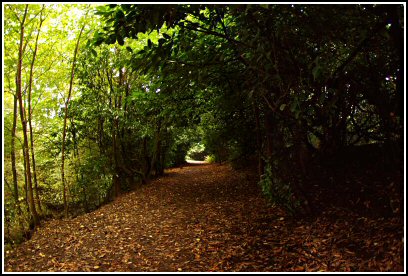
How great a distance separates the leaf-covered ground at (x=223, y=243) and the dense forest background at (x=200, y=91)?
0.54 m

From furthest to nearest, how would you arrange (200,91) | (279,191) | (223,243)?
1. (200,91)
2. (279,191)
3. (223,243)

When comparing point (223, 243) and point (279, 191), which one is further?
point (279, 191)

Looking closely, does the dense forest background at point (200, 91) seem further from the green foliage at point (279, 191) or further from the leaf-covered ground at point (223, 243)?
the leaf-covered ground at point (223, 243)

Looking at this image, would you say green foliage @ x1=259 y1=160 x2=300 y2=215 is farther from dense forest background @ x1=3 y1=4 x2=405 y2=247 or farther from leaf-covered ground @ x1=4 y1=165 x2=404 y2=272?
leaf-covered ground @ x1=4 y1=165 x2=404 y2=272

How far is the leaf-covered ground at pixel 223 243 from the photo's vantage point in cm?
369

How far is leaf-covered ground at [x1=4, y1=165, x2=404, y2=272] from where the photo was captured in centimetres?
369

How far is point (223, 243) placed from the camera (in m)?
4.89

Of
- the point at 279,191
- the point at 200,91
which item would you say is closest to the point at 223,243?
the point at 279,191

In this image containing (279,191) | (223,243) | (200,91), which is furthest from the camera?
(200,91)

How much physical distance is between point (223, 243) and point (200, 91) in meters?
5.32

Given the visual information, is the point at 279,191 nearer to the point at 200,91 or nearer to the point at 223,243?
the point at 223,243

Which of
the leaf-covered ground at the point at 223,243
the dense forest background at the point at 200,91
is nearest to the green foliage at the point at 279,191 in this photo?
the dense forest background at the point at 200,91

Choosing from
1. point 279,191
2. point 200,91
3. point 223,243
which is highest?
point 200,91

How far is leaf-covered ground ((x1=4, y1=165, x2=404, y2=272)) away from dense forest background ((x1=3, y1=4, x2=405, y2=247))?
54 centimetres
